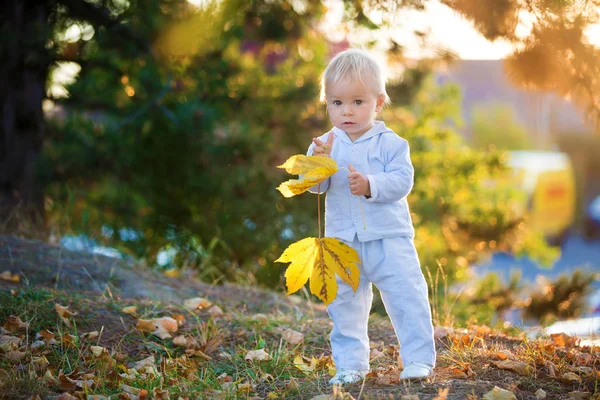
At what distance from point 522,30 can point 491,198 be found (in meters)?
6.35

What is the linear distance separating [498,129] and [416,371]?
72.3 ft

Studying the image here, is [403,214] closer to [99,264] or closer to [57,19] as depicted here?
[99,264]

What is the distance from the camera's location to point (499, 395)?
229 cm

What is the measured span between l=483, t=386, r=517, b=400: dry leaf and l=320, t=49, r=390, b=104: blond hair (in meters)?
1.12

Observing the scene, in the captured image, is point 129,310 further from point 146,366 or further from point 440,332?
point 440,332

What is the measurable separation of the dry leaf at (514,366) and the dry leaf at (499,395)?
12.7 inches

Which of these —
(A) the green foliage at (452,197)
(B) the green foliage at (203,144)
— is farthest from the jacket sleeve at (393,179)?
(A) the green foliage at (452,197)

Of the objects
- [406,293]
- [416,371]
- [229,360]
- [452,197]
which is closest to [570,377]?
[416,371]

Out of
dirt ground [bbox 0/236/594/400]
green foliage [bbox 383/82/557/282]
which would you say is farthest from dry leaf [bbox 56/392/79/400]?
green foliage [bbox 383/82/557/282]

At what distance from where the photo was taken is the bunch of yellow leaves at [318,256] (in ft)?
8.07

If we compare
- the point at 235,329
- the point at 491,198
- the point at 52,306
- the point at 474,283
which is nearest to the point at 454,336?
the point at 235,329

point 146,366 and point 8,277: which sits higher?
point 146,366

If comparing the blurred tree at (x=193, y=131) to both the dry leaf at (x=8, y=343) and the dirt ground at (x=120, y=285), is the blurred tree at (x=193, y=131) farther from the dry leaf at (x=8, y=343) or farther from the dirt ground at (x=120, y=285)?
the dry leaf at (x=8, y=343)

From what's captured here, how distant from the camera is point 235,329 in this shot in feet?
11.3
